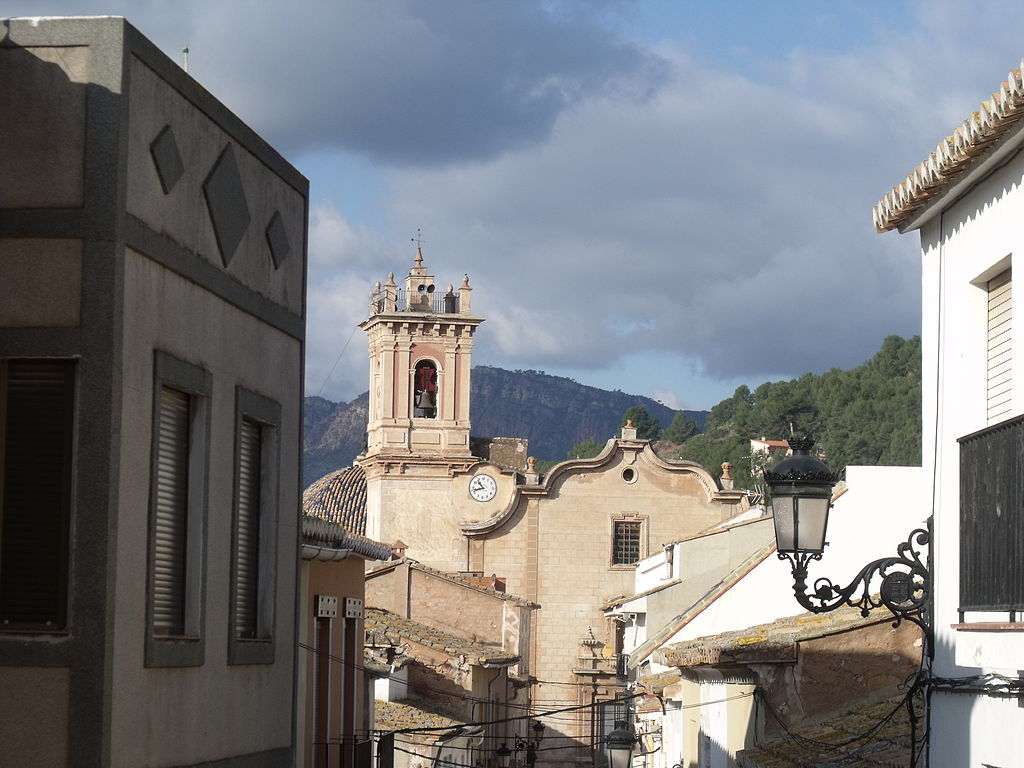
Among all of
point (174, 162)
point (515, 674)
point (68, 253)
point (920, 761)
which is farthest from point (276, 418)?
point (515, 674)

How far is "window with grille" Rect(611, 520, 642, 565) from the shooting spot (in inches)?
2296

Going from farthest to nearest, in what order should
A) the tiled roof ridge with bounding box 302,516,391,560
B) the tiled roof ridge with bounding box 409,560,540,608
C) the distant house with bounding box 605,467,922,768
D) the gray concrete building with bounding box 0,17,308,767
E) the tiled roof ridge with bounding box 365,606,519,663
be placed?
the tiled roof ridge with bounding box 409,560,540,608 < the tiled roof ridge with bounding box 365,606,519,663 < the distant house with bounding box 605,467,922,768 < the tiled roof ridge with bounding box 302,516,391,560 < the gray concrete building with bounding box 0,17,308,767

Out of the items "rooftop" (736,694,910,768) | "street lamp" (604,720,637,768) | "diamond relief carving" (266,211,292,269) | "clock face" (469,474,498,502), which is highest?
"diamond relief carving" (266,211,292,269)

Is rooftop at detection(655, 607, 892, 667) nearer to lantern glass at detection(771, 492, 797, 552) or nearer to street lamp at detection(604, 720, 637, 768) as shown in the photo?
lantern glass at detection(771, 492, 797, 552)

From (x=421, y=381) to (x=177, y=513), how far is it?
54.8 meters

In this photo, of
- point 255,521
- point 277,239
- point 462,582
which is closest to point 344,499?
point 462,582

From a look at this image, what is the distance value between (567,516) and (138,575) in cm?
4915

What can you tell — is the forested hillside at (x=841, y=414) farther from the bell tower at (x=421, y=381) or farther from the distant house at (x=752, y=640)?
the distant house at (x=752, y=640)

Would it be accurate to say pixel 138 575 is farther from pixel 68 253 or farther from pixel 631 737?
pixel 631 737

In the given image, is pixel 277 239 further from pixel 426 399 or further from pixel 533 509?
pixel 426 399

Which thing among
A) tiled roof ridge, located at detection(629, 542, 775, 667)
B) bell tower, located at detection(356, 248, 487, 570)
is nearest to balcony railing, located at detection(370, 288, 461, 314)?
bell tower, located at detection(356, 248, 487, 570)

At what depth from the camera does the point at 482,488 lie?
62.4m

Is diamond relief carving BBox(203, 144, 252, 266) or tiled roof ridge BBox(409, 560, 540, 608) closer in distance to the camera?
diamond relief carving BBox(203, 144, 252, 266)

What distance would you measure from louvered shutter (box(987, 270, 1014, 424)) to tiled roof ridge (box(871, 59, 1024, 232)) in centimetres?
75
